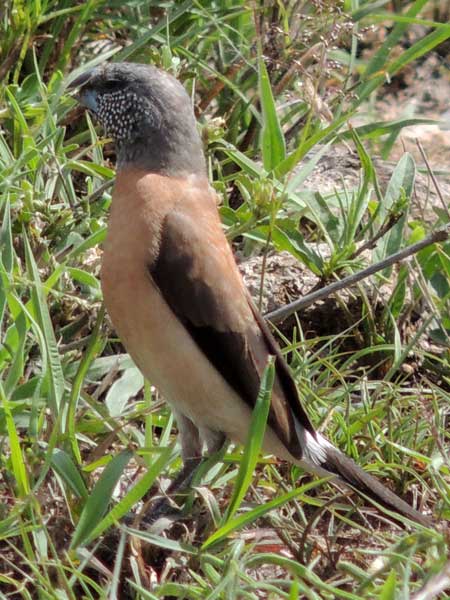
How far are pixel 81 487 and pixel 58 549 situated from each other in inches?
7.2

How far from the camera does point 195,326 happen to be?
4039mm

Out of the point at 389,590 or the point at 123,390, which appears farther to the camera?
the point at 123,390

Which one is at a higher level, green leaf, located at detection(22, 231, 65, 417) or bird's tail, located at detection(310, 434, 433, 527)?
green leaf, located at detection(22, 231, 65, 417)

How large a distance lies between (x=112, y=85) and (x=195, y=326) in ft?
3.27

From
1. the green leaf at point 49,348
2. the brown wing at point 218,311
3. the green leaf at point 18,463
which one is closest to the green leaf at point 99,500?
the green leaf at point 18,463

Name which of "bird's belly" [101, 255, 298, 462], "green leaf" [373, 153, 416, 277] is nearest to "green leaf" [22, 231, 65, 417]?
"bird's belly" [101, 255, 298, 462]

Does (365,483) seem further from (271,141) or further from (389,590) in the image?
(271,141)

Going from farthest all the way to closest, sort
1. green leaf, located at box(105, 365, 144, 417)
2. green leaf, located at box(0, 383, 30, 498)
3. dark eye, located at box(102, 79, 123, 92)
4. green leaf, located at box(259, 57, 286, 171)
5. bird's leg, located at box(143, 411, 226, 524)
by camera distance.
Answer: green leaf, located at box(259, 57, 286, 171)
dark eye, located at box(102, 79, 123, 92)
green leaf, located at box(105, 365, 144, 417)
bird's leg, located at box(143, 411, 226, 524)
green leaf, located at box(0, 383, 30, 498)

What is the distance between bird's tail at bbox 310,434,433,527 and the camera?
3.96 m

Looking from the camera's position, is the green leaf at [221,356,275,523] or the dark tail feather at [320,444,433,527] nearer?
the green leaf at [221,356,275,523]

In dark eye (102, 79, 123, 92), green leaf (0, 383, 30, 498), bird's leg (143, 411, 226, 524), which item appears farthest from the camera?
dark eye (102, 79, 123, 92)

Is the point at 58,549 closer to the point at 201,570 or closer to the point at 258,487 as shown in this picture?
the point at 201,570

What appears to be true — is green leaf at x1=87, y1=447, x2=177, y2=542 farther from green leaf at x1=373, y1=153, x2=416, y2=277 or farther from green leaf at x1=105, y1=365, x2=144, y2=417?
green leaf at x1=373, y1=153, x2=416, y2=277

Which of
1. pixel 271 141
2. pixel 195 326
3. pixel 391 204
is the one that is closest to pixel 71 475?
pixel 195 326
